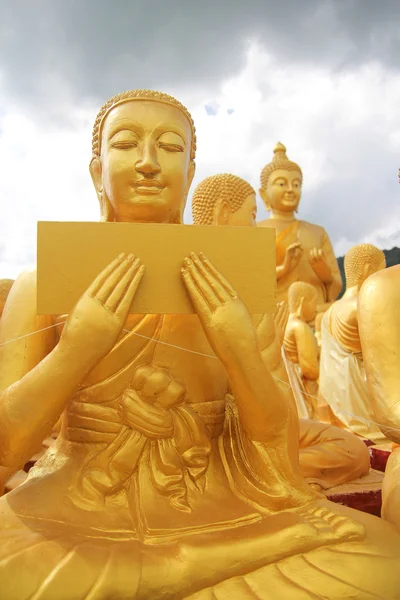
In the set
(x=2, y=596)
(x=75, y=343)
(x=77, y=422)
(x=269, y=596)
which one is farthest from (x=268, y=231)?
(x=2, y=596)

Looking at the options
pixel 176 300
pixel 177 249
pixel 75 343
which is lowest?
pixel 75 343

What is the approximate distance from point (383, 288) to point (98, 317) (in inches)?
45.0

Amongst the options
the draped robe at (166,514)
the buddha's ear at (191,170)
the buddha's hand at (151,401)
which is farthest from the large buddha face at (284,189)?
the buddha's hand at (151,401)

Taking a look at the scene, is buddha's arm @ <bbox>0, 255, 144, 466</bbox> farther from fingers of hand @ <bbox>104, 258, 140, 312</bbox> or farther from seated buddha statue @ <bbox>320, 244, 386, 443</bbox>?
seated buddha statue @ <bbox>320, 244, 386, 443</bbox>

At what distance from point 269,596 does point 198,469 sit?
506 millimetres

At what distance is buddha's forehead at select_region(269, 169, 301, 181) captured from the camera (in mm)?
9141

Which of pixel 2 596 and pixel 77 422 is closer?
pixel 2 596

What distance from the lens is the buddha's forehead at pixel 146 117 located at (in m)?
2.23

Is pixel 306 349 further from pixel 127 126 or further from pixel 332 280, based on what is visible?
pixel 127 126

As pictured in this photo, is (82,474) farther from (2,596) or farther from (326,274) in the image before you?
(326,274)

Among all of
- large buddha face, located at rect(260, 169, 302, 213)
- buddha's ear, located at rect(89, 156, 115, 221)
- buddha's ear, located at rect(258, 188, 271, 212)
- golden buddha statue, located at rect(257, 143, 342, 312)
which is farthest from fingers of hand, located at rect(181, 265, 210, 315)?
buddha's ear, located at rect(258, 188, 271, 212)

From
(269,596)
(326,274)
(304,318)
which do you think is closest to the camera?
(269,596)

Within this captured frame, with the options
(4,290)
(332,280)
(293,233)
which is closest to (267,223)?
(293,233)

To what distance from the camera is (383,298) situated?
2289 millimetres
